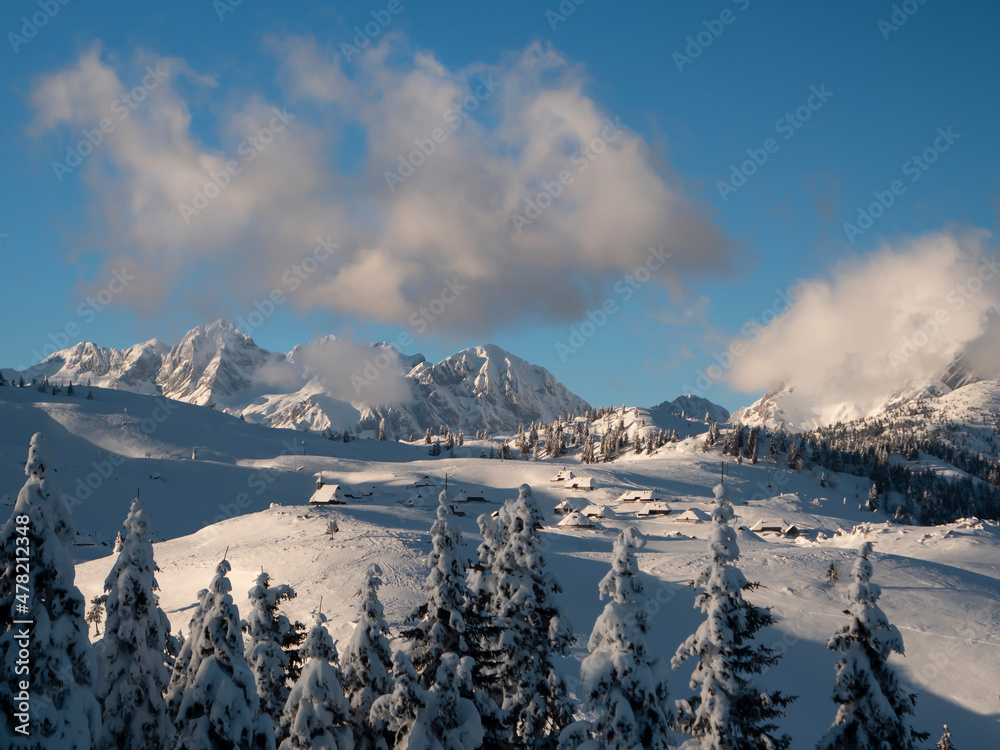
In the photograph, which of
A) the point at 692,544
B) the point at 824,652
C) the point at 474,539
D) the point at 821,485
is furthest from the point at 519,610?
the point at 821,485

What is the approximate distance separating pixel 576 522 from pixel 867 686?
63.3 m

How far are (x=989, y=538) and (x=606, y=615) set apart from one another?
92492mm

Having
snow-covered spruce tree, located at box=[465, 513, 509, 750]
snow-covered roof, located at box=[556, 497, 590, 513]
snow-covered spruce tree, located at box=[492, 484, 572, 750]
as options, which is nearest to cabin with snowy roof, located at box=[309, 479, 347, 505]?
snow-covered roof, located at box=[556, 497, 590, 513]

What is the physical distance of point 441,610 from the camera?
1794 centimetres

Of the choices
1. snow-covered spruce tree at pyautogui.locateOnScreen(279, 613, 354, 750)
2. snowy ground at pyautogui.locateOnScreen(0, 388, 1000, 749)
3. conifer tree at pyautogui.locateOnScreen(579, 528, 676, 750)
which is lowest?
snowy ground at pyautogui.locateOnScreen(0, 388, 1000, 749)

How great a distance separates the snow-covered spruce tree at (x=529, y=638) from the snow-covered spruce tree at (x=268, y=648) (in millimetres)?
5939

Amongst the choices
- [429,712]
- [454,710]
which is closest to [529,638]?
[454,710]

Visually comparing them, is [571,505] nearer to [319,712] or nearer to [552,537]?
[552,537]

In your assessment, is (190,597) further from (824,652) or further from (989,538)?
(989,538)

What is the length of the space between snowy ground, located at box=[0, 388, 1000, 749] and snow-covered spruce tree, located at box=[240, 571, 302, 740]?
20.1 metres

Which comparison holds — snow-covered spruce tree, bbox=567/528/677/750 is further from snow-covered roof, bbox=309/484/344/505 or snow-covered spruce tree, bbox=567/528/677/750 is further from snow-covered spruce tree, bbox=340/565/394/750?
snow-covered roof, bbox=309/484/344/505

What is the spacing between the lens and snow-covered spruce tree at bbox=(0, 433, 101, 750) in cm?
1152

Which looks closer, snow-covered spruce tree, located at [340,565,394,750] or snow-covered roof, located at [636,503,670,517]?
snow-covered spruce tree, located at [340,565,394,750]

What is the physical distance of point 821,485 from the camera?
139250 mm
